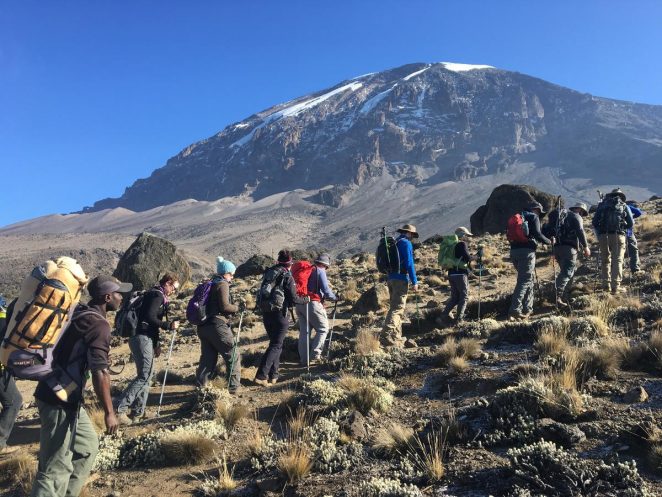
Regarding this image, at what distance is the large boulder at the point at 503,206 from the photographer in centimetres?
2912

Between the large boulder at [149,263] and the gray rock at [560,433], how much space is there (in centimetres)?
2266

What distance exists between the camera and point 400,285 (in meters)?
7.62

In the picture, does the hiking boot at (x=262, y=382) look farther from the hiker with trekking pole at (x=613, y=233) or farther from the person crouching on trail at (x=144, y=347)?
the hiker with trekking pole at (x=613, y=233)

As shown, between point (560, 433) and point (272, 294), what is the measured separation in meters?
4.01

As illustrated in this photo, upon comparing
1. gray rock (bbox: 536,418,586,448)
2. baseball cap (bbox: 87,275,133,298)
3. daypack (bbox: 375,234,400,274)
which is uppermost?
baseball cap (bbox: 87,275,133,298)

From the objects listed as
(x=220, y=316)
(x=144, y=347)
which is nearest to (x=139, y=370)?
(x=144, y=347)

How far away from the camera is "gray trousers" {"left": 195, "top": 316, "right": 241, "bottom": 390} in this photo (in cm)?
642

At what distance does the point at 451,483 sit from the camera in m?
3.56

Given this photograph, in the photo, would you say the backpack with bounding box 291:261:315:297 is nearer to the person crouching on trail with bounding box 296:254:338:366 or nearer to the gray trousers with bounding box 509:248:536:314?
the person crouching on trail with bounding box 296:254:338:366

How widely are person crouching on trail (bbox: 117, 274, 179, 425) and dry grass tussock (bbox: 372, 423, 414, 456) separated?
315 centimetres

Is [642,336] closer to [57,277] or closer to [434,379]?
[434,379]

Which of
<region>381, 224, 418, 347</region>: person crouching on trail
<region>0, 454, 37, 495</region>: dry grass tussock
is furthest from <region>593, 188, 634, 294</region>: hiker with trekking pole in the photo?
<region>0, 454, 37, 495</region>: dry grass tussock

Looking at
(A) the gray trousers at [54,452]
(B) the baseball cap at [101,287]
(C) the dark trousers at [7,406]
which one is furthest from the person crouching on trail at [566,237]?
(C) the dark trousers at [7,406]

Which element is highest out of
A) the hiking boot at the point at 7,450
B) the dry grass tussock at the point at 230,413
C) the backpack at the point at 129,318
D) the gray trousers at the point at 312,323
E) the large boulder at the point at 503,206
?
the large boulder at the point at 503,206
